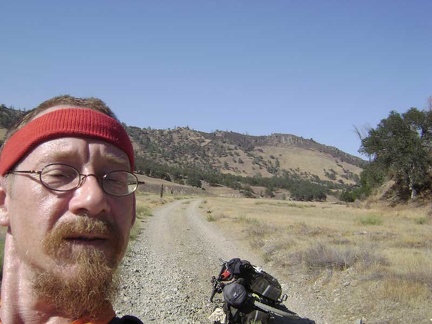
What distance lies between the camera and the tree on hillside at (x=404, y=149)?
109 ft

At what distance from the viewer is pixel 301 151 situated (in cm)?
15875

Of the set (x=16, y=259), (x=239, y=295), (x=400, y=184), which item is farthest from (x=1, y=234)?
(x=400, y=184)

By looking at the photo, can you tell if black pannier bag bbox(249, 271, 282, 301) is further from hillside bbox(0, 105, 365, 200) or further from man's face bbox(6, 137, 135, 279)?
hillside bbox(0, 105, 365, 200)

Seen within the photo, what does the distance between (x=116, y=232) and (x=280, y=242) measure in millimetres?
12881

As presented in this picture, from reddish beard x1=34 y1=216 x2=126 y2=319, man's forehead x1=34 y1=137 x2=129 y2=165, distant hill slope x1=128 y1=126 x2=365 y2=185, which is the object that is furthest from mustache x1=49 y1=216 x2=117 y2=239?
distant hill slope x1=128 y1=126 x2=365 y2=185

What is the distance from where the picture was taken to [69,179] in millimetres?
1462

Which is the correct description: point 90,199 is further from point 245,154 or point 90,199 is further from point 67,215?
point 245,154

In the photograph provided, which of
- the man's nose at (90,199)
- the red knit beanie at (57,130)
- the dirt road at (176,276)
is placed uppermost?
the red knit beanie at (57,130)

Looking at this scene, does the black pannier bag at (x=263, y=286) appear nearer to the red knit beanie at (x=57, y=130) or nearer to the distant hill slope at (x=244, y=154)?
the red knit beanie at (x=57, y=130)

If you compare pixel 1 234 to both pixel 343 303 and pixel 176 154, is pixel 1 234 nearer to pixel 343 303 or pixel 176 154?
pixel 343 303

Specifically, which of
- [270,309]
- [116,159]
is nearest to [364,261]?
[270,309]

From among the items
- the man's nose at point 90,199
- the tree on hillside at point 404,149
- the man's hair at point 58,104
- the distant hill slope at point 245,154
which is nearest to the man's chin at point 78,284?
the man's nose at point 90,199

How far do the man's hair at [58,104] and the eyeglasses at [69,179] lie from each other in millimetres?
244

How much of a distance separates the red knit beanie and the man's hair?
0.18 feet
